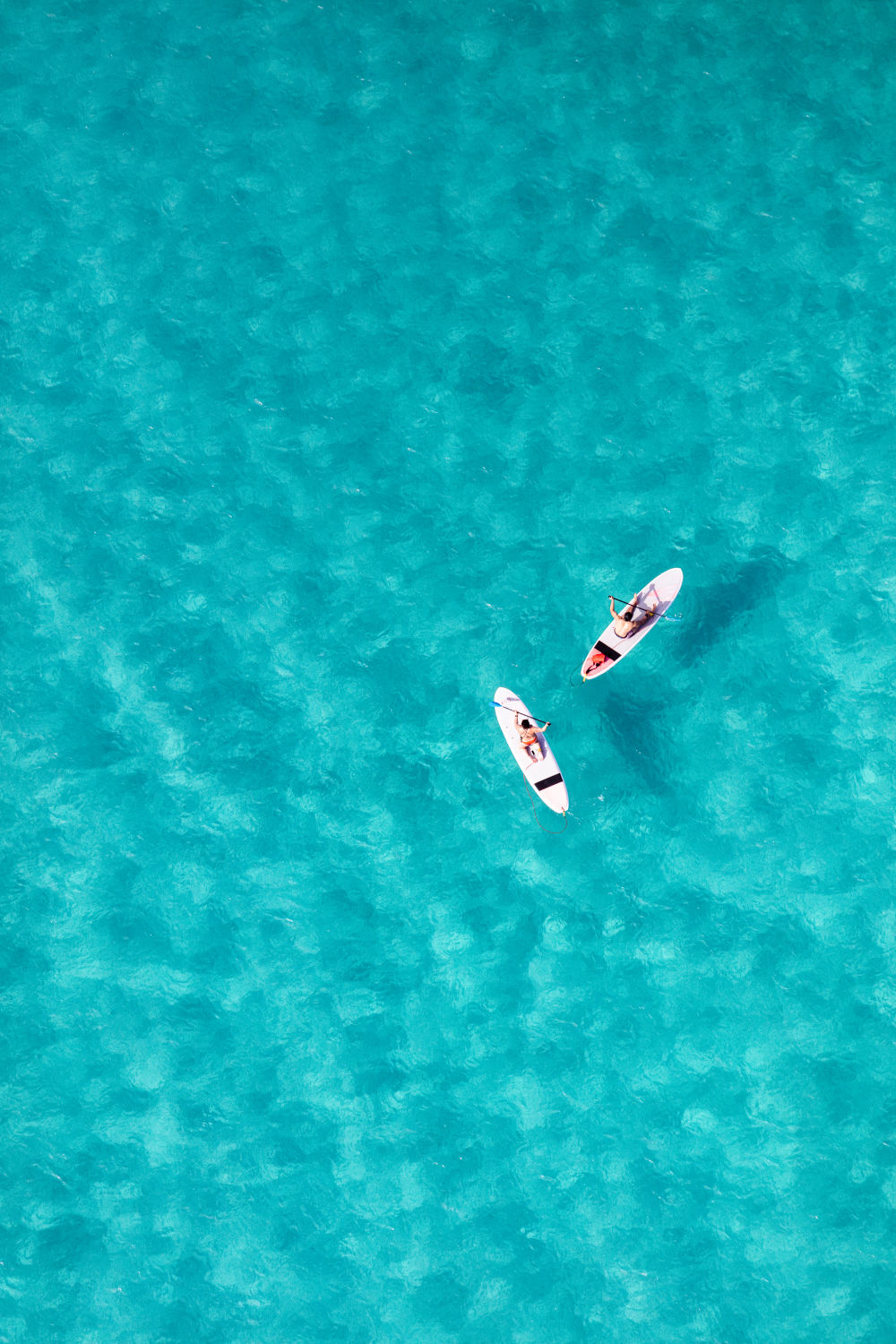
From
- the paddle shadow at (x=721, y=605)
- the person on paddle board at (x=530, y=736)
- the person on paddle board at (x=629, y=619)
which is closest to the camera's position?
the person on paddle board at (x=530, y=736)

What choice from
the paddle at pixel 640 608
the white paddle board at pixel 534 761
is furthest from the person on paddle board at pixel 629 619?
the white paddle board at pixel 534 761

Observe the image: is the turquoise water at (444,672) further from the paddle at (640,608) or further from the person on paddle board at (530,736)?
the person on paddle board at (530,736)

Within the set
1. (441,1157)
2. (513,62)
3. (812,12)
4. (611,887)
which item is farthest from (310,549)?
(812,12)

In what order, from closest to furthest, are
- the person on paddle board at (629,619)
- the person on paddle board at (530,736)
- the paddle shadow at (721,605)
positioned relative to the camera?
the person on paddle board at (530,736)
the person on paddle board at (629,619)
the paddle shadow at (721,605)

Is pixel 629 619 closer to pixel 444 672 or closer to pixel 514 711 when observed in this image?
pixel 514 711

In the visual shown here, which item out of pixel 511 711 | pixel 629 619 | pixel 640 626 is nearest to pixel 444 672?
pixel 511 711

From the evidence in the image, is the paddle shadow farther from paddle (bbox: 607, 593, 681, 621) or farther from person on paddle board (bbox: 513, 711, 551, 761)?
person on paddle board (bbox: 513, 711, 551, 761)

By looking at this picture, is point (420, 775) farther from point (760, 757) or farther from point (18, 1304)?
point (18, 1304)
